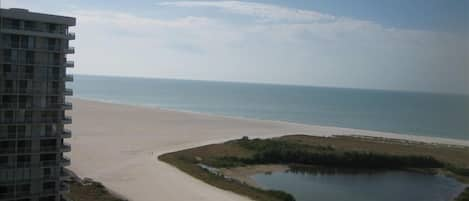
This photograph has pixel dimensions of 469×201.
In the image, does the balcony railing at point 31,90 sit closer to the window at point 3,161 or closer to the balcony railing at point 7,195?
the window at point 3,161

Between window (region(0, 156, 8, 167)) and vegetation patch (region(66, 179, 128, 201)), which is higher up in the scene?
window (region(0, 156, 8, 167))

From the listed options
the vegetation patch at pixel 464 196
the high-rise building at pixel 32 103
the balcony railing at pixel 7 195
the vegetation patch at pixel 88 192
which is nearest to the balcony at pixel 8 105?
the high-rise building at pixel 32 103

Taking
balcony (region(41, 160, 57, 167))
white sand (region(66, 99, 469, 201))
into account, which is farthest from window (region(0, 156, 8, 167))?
white sand (region(66, 99, 469, 201))

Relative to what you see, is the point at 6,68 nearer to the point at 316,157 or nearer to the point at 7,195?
the point at 7,195

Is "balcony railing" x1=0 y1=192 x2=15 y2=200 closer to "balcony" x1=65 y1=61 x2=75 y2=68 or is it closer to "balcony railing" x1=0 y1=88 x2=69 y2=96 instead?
"balcony railing" x1=0 y1=88 x2=69 y2=96

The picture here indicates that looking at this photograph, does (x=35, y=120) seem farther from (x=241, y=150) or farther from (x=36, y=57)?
(x=241, y=150)

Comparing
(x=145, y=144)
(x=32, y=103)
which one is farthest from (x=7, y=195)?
(x=145, y=144)

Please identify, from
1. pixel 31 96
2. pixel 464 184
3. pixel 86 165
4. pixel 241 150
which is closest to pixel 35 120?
pixel 31 96
